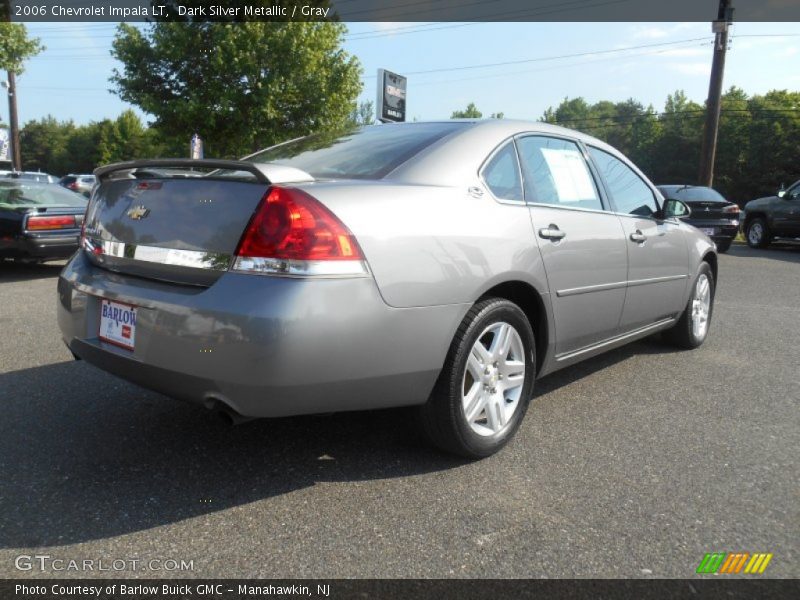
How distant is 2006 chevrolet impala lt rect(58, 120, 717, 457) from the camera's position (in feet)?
7.48

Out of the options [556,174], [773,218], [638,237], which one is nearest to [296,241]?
[556,174]

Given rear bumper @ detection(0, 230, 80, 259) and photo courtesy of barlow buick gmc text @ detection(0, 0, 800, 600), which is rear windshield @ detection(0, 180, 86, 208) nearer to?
rear bumper @ detection(0, 230, 80, 259)

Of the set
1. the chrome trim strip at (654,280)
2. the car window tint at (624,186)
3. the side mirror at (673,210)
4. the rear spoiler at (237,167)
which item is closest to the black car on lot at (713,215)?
the side mirror at (673,210)

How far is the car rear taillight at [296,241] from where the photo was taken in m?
2.28

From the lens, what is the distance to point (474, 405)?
9.39ft

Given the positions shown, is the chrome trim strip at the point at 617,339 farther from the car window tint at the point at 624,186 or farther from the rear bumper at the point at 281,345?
the rear bumper at the point at 281,345

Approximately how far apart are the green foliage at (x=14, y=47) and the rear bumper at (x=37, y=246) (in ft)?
47.2

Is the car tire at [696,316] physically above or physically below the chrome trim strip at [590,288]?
below

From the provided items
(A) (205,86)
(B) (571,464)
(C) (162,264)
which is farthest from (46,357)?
(A) (205,86)

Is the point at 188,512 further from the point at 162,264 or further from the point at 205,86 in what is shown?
the point at 205,86

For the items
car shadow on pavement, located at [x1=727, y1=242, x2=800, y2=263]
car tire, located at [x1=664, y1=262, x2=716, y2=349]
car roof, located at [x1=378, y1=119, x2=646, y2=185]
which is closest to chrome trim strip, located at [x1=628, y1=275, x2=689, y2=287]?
car tire, located at [x1=664, y1=262, x2=716, y2=349]

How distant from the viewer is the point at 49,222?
8.62m

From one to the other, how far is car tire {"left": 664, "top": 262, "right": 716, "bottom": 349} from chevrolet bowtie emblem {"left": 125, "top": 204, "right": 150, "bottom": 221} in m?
3.84

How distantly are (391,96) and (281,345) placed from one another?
12.6m
